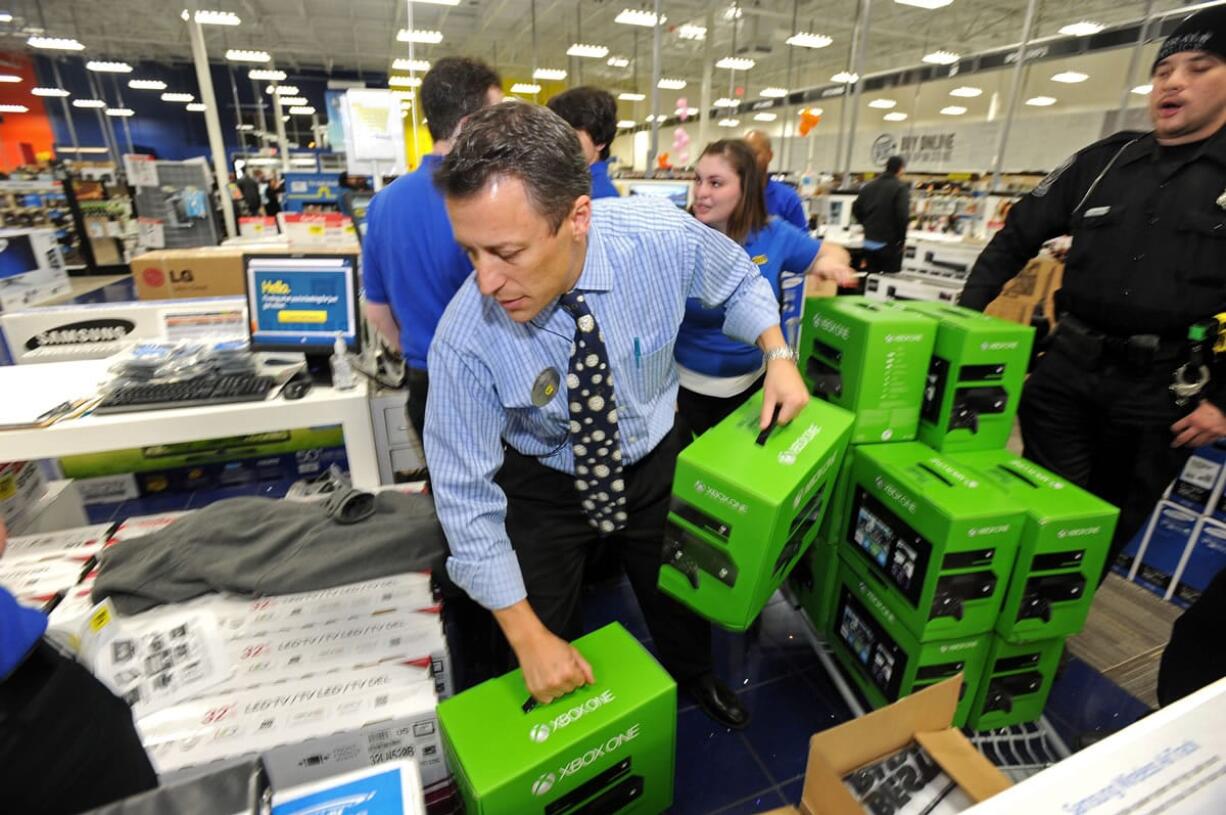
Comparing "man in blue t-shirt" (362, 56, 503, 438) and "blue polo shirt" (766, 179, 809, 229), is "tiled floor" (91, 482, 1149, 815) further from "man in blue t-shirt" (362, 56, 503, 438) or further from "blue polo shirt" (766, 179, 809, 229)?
"blue polo shirt" (766, 179, 809, 229)

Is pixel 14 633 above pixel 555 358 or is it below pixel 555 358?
below

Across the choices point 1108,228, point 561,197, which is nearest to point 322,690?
point 561,197

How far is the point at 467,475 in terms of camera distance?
1233 millimetres

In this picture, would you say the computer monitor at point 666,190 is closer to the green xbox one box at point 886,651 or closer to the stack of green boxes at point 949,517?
the stack of green boxes at point 949,517

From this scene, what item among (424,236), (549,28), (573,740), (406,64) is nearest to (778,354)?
(573,740)

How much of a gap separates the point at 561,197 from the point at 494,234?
0.14 m

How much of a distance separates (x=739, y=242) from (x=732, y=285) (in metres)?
0.69

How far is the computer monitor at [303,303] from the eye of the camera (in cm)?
245

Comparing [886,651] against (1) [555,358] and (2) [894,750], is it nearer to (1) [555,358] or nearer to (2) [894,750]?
(2) [894,750]

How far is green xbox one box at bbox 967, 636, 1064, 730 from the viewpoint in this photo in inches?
66.9

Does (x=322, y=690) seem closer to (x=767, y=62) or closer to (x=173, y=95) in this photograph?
(x=767, y=62)

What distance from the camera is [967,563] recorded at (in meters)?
1.53

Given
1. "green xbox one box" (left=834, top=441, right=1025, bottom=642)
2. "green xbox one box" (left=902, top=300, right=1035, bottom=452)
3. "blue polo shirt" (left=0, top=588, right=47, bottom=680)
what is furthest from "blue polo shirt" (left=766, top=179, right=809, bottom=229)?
"blue polo shirt" (left=0, top=588, right=47, bottom=680)

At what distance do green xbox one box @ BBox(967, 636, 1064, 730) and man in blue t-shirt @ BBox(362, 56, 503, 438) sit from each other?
5.70 ft
